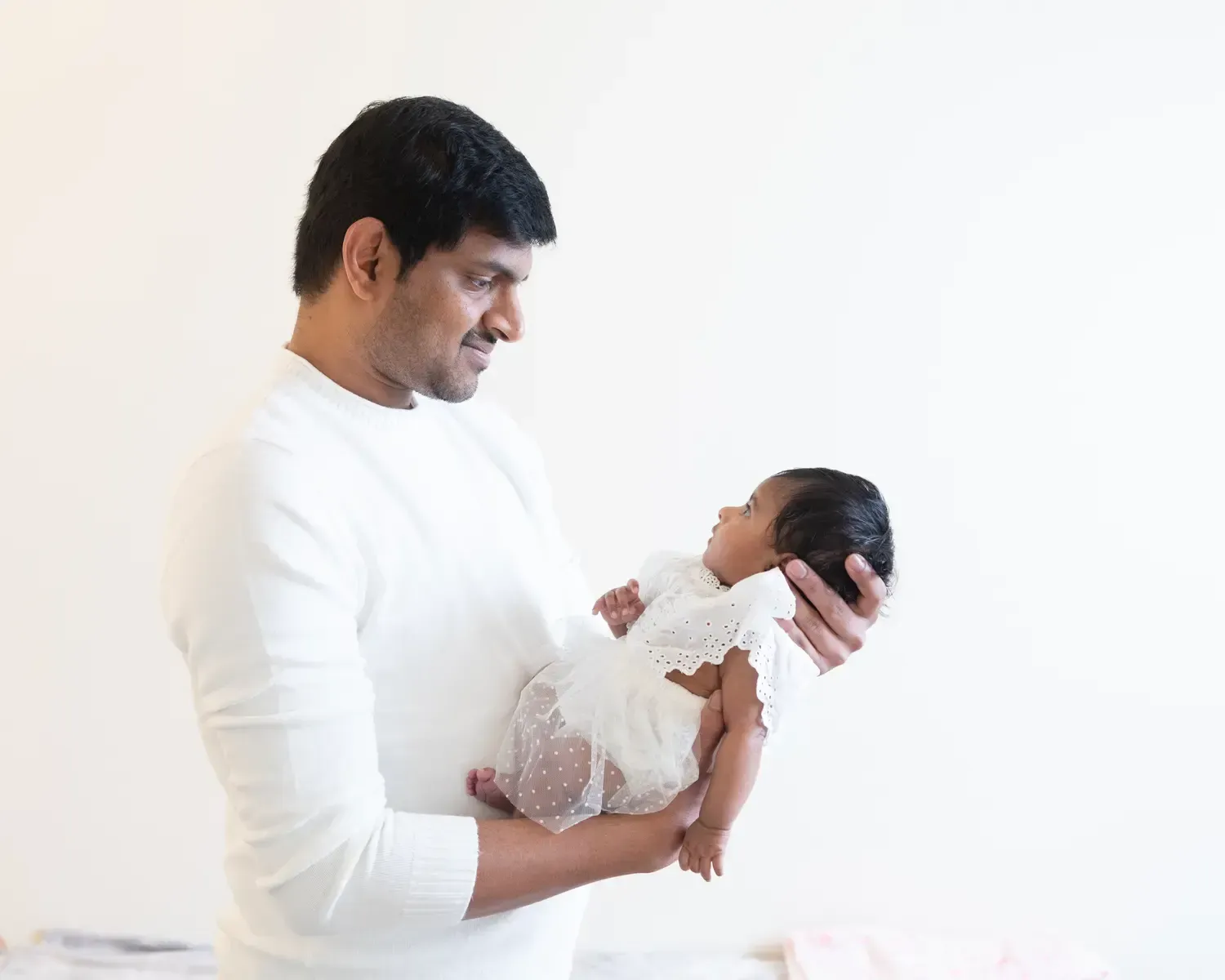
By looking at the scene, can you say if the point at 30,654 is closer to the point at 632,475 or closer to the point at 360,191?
the point at 632,475

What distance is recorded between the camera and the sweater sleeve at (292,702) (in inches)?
39.4

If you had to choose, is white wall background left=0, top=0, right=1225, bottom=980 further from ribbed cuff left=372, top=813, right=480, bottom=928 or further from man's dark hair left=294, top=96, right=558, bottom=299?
ribbed cuff left=372, top=813, right=480, bottom=928

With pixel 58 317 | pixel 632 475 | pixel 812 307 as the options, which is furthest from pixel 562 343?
pixel 58 317

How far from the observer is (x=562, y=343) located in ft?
8.39

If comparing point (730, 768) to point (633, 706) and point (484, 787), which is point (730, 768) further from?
point (484, 787)

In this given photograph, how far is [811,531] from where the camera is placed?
1.45m

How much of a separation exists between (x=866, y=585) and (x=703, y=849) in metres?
0.38

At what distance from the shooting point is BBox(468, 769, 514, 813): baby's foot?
1259mm

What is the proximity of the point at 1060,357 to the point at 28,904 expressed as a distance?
275cm

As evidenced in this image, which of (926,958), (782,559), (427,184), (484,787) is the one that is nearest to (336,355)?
(427,184)

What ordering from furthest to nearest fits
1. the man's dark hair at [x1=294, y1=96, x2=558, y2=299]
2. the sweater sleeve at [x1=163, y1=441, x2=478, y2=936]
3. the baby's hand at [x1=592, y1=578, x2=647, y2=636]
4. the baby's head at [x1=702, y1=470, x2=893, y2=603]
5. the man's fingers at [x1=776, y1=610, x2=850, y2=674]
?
the baby's hand at [x1=592, y1=578, x2=647, y2=636]
the baby's head at [x1=702, y1=470, x2=893, y2=603]
the man's fingers at [x1=776, y1=610, x2=850, y2=674]
the man's dark hair at [x1=294, y1=96, x2=558, y2=299]
the sweater sleeve at [x1=163, y1=441, x2=478, y2=936]

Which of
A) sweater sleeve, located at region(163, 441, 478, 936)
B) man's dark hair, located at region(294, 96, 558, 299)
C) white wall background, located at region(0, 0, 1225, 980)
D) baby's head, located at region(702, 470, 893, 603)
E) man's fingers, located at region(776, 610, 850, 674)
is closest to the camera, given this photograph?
sweater sleeve, located at region(163, 441, 478, 936)

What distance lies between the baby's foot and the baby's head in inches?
17.1

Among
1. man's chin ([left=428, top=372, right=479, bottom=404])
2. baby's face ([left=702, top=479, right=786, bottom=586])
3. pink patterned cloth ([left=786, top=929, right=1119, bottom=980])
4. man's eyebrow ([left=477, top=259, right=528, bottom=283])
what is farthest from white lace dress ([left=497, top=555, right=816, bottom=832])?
pink patterned cloth ([left=786, top=929, right=1119, bottom=980])
